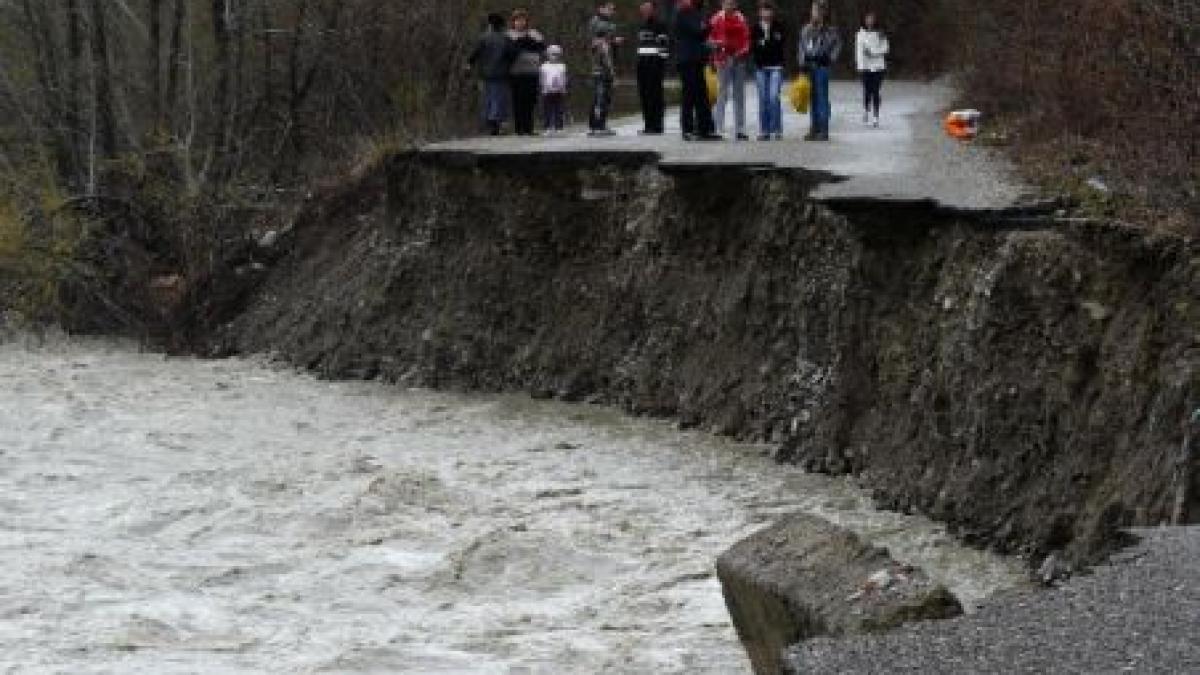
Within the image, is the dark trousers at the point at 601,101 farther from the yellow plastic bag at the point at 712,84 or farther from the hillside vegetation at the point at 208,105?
the hillside vegetation at the point at 208,105

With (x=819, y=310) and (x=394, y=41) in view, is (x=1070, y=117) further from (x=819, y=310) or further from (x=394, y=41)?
(x=394, y=41)

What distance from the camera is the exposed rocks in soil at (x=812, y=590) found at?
8664mm

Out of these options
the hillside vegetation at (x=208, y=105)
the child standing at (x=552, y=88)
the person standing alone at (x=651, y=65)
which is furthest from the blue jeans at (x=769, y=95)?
the child standing at (x=552, y=88)

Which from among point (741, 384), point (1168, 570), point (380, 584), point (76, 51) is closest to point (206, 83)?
point (76, 51)

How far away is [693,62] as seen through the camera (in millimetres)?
22188

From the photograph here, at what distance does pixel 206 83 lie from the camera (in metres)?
30.6

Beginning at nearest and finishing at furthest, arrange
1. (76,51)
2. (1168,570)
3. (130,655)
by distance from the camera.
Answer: (1168,570)
(130,655)
(76,51)

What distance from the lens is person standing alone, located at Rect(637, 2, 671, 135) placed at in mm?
23484

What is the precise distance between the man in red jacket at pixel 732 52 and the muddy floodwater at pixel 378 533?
14.8ft

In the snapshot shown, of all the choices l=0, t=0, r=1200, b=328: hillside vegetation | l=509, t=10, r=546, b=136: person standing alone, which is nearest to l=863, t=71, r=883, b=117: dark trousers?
l=0, t=0, r=1200, b=328: hillside vegetation

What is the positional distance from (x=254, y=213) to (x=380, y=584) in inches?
587

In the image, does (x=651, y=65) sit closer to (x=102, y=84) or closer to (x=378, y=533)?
(x=102, y=84)

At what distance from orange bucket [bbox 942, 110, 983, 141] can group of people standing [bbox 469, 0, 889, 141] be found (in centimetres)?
148

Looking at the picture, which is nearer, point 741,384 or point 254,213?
point 741,384
